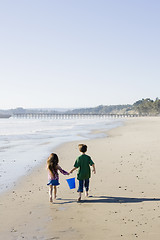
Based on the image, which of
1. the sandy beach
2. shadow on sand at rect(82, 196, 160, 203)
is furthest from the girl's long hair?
shadow on sand at rect(82, 196, 160, 203)

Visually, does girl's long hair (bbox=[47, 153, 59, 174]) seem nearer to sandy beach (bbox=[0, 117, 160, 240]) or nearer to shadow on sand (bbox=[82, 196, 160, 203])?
sandy beach (bbox=[0, 117, 160, 240])

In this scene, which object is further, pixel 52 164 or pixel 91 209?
pixel 52 164

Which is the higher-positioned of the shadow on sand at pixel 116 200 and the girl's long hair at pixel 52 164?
the girl's long hair at pixel 52 164

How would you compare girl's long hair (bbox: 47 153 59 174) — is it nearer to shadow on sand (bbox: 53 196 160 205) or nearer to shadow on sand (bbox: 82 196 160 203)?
shadow on sand (bbox: 53 196 160 205)

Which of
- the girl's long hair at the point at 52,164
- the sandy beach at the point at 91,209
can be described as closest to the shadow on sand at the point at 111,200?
the sandy beach at the point at 91,209

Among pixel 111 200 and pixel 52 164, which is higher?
pixel 52 164

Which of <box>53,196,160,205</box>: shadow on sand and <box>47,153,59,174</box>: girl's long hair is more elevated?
<box>47,153,59,174</box>: girl's long hair

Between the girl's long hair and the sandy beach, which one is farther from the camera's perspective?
the girl's long hair

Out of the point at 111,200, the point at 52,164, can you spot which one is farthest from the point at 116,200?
the point at 52,164

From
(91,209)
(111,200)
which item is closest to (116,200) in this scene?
(111,200)

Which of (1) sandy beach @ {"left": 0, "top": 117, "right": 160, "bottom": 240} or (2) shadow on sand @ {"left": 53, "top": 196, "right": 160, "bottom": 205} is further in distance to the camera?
(2) shadow on sand @ {"left": 53, "top": 196, "right": 160, "bottom": 205}

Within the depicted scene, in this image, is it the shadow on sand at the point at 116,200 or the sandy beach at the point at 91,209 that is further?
the shadow on sand at the point at 116,200

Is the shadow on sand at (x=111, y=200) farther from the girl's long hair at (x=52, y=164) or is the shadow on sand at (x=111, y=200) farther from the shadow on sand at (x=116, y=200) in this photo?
the girl's long hair at (x=52, y=164)

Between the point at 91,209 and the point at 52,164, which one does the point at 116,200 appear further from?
the point at 52,164
